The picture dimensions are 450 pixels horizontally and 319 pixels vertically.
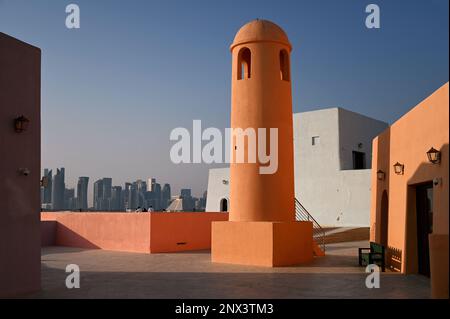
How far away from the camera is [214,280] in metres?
11.4

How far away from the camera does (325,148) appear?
96.9ft

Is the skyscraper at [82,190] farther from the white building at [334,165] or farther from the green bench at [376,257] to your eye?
the green bench at [376,257]

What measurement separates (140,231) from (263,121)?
7.22 metres

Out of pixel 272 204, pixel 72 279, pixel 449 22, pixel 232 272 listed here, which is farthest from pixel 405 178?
pixel 72 279

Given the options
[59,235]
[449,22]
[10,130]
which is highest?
[449,22]

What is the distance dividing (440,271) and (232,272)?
6.14 metres

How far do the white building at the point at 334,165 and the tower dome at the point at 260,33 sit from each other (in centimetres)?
1381

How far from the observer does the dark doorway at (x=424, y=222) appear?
11273 mm

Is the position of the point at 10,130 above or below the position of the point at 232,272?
above

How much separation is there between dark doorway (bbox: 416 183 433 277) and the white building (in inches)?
590

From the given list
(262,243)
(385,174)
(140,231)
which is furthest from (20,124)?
(140,231)
